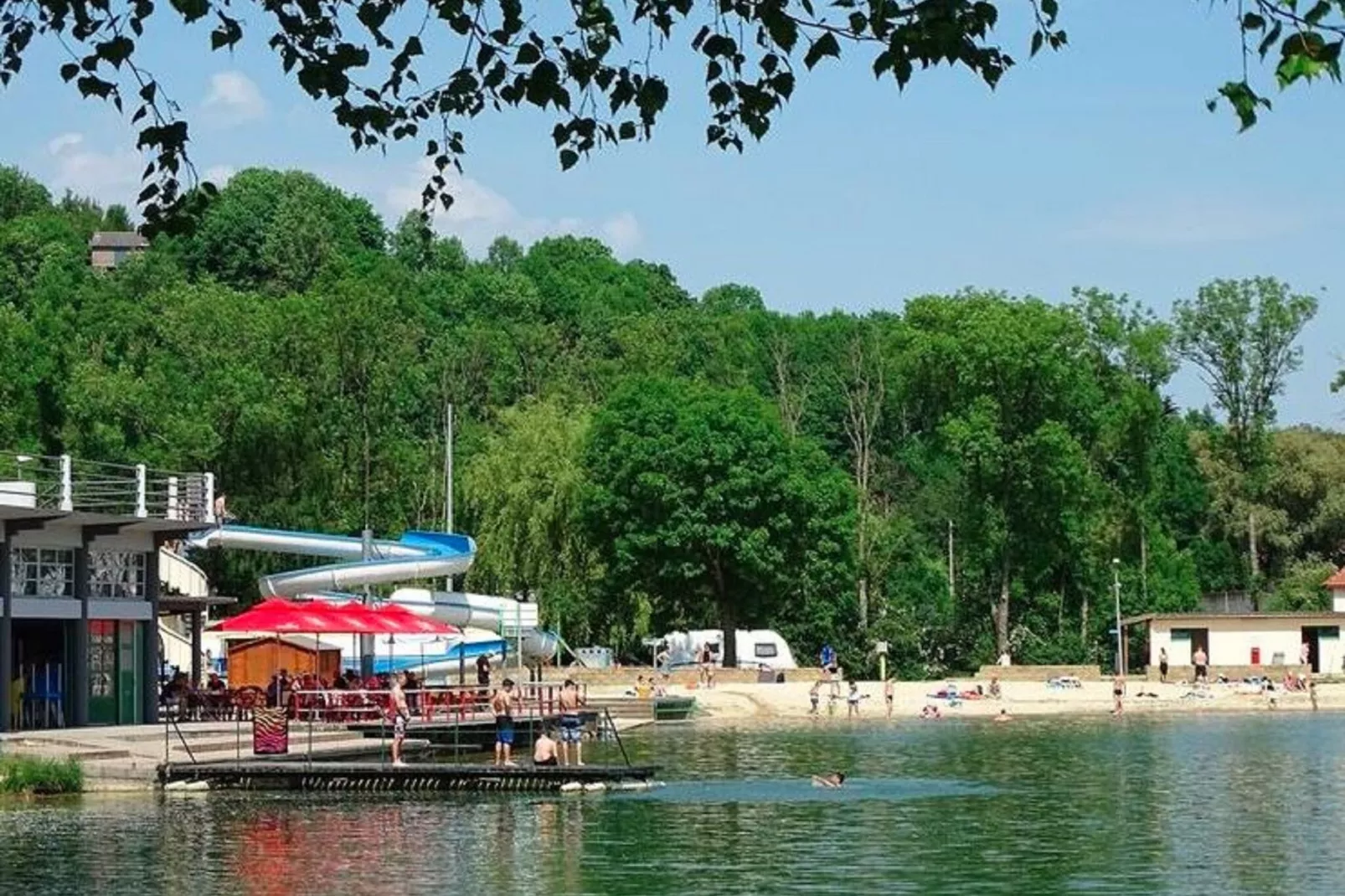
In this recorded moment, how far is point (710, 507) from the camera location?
8588cm

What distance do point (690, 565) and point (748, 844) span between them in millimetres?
53966

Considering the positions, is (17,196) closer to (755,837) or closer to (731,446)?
(731,446)

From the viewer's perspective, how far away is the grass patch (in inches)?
1500

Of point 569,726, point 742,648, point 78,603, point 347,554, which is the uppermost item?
point 347,554

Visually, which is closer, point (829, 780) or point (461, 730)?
point (829, 780)

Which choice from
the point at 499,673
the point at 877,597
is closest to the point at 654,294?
the point at 877,597

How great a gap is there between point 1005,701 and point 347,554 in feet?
81.4

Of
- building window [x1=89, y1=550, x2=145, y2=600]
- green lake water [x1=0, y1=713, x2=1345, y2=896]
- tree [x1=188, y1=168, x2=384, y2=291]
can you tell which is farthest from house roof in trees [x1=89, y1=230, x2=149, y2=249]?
green lake water [x1=0, y1=713, x2=1345, y2=896]

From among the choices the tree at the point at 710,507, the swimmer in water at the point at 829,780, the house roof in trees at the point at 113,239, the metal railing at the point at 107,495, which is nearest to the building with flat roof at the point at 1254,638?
the tree at the point at 710,507

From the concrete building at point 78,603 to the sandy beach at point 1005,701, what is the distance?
25948 millimetres

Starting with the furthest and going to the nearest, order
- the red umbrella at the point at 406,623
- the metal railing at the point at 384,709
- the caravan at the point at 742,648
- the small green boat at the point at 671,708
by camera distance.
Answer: the caravan at the point at 742,648 → the small green boat at the point at 671,708 → the red umbrella at the point at 406,623 → the metal railing at the point at 384,709

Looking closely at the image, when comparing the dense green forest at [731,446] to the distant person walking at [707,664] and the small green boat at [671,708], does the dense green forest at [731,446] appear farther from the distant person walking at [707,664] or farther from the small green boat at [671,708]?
the small green boat at [671,708]

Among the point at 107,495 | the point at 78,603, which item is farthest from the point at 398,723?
the point at 107,495

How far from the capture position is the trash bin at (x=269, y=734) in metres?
41.9
